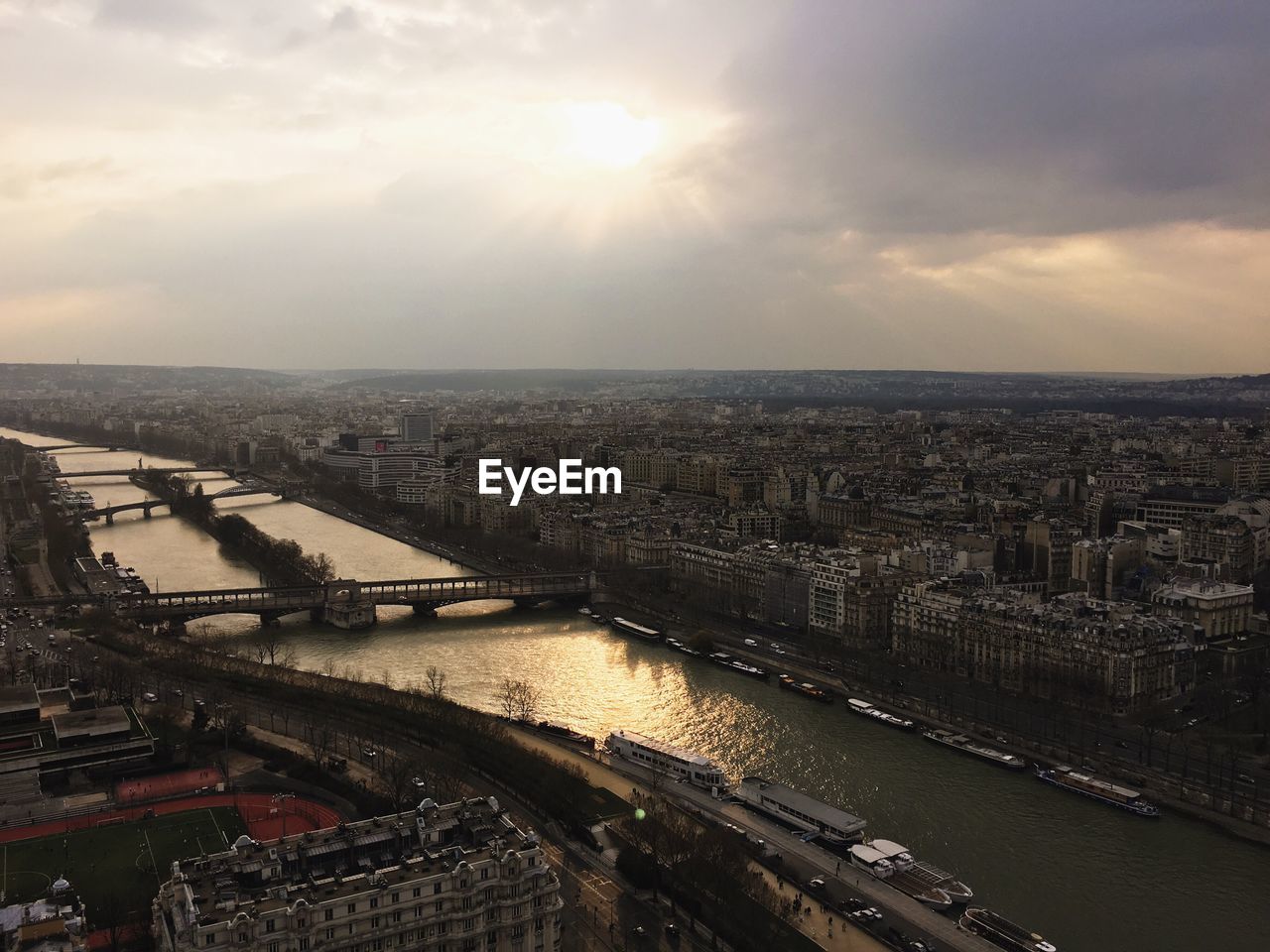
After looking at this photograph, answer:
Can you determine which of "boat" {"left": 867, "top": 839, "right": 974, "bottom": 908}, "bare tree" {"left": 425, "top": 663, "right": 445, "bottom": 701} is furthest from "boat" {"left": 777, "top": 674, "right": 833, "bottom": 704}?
"boat" {"left": 867, "top": 839, "right": 974, "bottom": 908}

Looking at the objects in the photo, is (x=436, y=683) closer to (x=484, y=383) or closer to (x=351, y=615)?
(x=351, y=615)

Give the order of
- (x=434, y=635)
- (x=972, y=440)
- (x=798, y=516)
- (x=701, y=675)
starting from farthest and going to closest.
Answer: (x=972, y=440) → (x=798, y=516) → (x=434, y=635) → (x=701, y=675)

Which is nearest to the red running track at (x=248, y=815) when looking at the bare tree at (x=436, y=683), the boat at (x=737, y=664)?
the bare tree at (x=436, y=683)

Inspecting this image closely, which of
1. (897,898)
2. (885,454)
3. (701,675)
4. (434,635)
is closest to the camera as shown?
(897,898)

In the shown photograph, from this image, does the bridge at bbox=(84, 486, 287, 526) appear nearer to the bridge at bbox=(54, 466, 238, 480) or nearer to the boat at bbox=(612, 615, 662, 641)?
the bridge at bbox=(54, 466, 238, 480)

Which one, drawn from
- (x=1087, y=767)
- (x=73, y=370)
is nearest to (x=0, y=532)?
(x=1087, y=767)

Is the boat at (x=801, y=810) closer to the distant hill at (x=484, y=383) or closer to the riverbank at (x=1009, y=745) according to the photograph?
the riverbank at (x=1009, y=745)

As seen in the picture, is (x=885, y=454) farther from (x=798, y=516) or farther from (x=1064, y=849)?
(x=1064, y=849)
